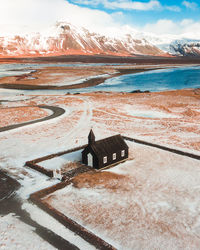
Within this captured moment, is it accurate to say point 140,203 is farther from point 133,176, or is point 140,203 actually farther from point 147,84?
point 147,84

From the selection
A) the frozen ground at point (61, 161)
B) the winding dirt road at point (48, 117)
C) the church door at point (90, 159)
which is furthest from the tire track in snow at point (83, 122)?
the church door at point (90, 159)

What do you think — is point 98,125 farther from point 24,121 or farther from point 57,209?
point 57,209

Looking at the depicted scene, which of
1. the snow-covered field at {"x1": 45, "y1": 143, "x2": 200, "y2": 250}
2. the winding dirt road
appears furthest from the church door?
the winding dirt road

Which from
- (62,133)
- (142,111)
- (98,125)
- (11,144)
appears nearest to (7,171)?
(11,144)

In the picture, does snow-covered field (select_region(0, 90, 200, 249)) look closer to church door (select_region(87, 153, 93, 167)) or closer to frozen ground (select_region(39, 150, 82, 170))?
frozen ground (select_region(39, 150, 82, 170))

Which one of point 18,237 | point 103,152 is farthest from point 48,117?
point 18,237

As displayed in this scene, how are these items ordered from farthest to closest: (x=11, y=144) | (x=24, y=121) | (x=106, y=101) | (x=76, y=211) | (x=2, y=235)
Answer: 1. (x=106, y=101)
2. (x=24, y=121)
3. (x=11, y=144)
4. (x=76, y=211)
5. (x=2, y=235)

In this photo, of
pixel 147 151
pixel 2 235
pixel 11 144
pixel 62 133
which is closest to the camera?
pixel 2 235

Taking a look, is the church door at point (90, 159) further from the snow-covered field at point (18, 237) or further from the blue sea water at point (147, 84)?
the blue sea water at point (147, 84)
